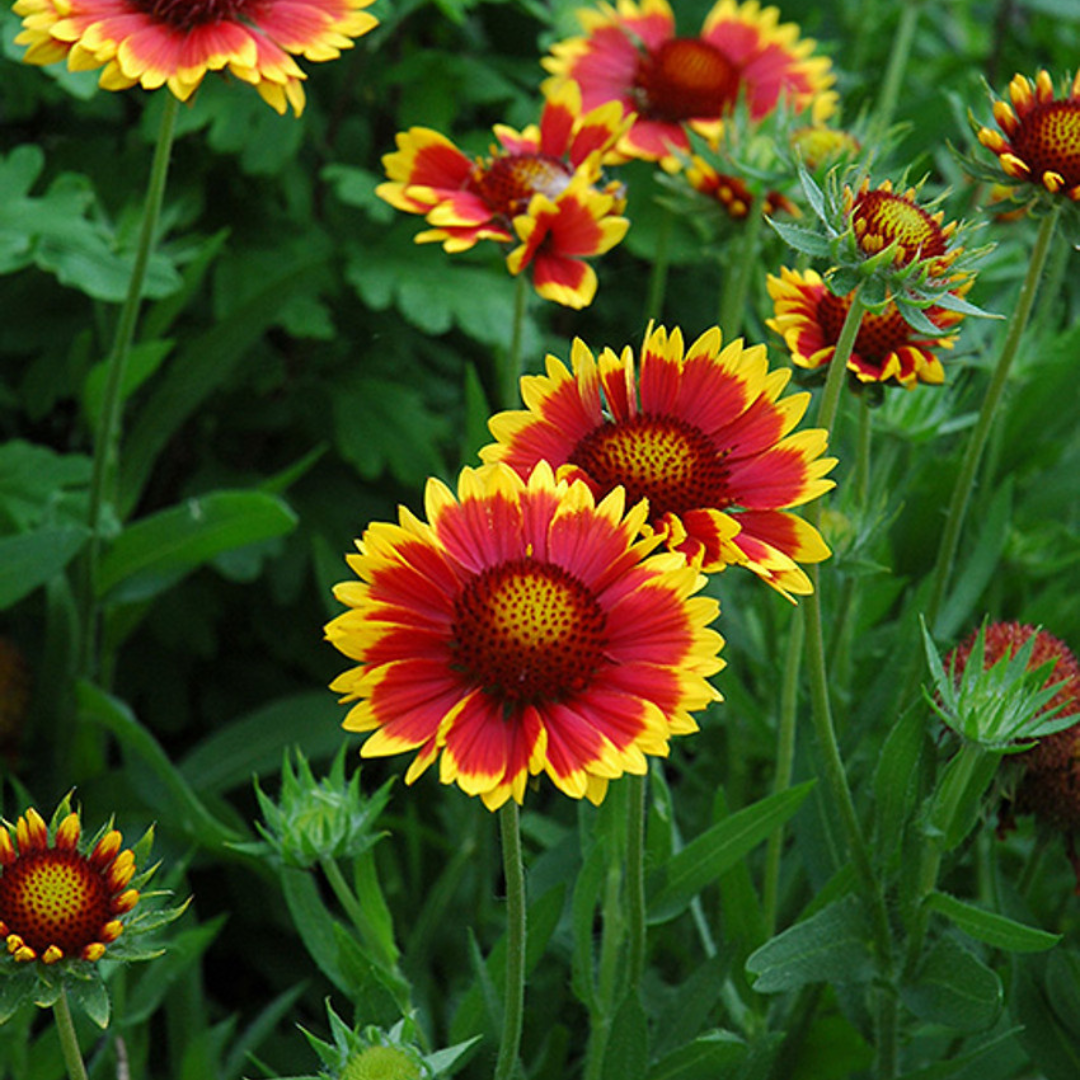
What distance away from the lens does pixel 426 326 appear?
1578 mm

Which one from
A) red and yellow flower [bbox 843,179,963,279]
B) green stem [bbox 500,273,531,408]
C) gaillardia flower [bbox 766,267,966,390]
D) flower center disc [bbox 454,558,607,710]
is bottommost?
green stem [bbox 500,273,531,408]

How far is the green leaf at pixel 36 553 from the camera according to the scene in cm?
139

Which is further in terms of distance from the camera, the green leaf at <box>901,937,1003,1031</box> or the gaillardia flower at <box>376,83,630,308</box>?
the gaillardia flower at <box>376,83,630,308</box>

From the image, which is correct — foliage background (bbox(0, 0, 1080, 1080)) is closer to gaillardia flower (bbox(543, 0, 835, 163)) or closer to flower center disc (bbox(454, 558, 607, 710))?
gaillardia flower (bbox(543, 0, 835, 163))

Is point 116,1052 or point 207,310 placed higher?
point 207,310

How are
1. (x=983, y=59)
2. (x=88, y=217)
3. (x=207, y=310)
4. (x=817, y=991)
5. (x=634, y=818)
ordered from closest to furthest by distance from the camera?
(x=634, y=818) → (x=817, y=991) → (x=88, y=217) → (x=207, y=310) → (x=983, y=59)

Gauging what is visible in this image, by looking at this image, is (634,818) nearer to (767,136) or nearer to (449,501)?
(449,501)

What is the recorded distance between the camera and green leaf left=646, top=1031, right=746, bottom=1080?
3.33 feet

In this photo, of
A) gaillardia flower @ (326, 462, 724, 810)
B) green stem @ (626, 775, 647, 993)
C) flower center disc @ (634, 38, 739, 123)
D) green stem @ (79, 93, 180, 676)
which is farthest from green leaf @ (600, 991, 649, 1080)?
flower center disc @ (634, 38, 739, 123)

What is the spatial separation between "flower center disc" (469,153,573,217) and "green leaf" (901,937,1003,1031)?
686 millimetres

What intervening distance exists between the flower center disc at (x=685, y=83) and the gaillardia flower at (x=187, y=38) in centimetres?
50

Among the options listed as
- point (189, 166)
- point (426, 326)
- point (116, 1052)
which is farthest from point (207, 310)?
point (116, 1052)

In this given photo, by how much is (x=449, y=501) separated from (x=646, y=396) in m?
0.17

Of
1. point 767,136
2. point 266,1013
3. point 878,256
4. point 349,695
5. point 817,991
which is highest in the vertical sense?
point 878,256
